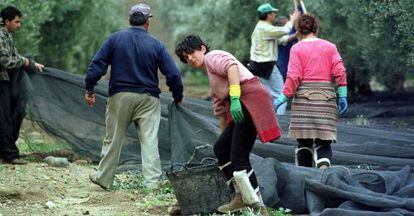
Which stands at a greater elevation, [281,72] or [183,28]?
[281,72]

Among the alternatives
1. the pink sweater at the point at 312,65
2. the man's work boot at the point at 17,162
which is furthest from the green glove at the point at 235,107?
the man's work boot at the point at 17,162

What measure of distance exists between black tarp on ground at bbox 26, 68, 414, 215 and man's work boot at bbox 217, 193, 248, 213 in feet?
1.34

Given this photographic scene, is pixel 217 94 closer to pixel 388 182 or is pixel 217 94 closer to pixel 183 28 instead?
pixel 388 182

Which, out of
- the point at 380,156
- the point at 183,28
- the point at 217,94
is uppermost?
the point at 217,94

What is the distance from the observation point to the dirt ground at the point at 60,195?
8102 mm

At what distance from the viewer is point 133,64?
29.9ft

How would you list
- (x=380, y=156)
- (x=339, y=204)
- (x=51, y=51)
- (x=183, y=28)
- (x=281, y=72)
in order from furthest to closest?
(x=183, y=28) → (x=51, y=51) → (x=281, y=72) → (x=380, y=156) → (x=339, y=204)

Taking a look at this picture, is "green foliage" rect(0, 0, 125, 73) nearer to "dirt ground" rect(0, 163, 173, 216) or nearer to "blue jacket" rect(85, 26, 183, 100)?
"dirt ground" rect(0, 163, 173, 216)


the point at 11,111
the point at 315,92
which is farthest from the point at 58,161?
the point at 315,92

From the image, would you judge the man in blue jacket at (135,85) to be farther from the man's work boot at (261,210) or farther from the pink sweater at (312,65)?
the man's work boot at (261,210)

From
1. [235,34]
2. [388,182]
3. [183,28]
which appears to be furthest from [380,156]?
[183,28]

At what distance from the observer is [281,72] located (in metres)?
13.5

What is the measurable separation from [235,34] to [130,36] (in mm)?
12743

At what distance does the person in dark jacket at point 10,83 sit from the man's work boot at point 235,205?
4.48 metres
